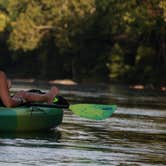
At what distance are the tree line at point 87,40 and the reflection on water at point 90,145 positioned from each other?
113ft

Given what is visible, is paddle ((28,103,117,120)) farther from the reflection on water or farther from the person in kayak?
the person in kayak

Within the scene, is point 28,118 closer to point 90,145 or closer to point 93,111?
point 93,111

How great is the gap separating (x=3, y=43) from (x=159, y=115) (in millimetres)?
74226

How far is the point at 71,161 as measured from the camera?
12.7m

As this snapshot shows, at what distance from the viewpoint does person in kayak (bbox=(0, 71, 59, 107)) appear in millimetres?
15828

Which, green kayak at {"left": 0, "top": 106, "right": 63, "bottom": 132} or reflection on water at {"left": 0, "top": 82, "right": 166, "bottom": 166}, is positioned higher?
green kayak at {"left": 0, "top": 106, "right": 63, "bottom": 132}

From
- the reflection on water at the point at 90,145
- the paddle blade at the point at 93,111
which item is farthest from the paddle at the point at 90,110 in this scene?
the reflection on water at the point at 90,145

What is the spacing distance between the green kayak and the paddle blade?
0.48 m

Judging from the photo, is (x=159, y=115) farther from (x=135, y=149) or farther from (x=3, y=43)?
(x=3, y=43)

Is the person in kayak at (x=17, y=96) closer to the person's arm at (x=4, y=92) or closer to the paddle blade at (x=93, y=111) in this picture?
the person's arm at (x=4, y=92)

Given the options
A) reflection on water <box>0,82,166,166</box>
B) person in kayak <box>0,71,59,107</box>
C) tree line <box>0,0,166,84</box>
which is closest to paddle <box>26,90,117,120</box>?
person in kayak <box>0,71,59,107</box>

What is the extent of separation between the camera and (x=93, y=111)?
1675 centimetres

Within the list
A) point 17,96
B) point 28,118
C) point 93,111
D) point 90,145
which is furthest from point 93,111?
point 90,145

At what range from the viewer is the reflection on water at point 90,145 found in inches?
506
